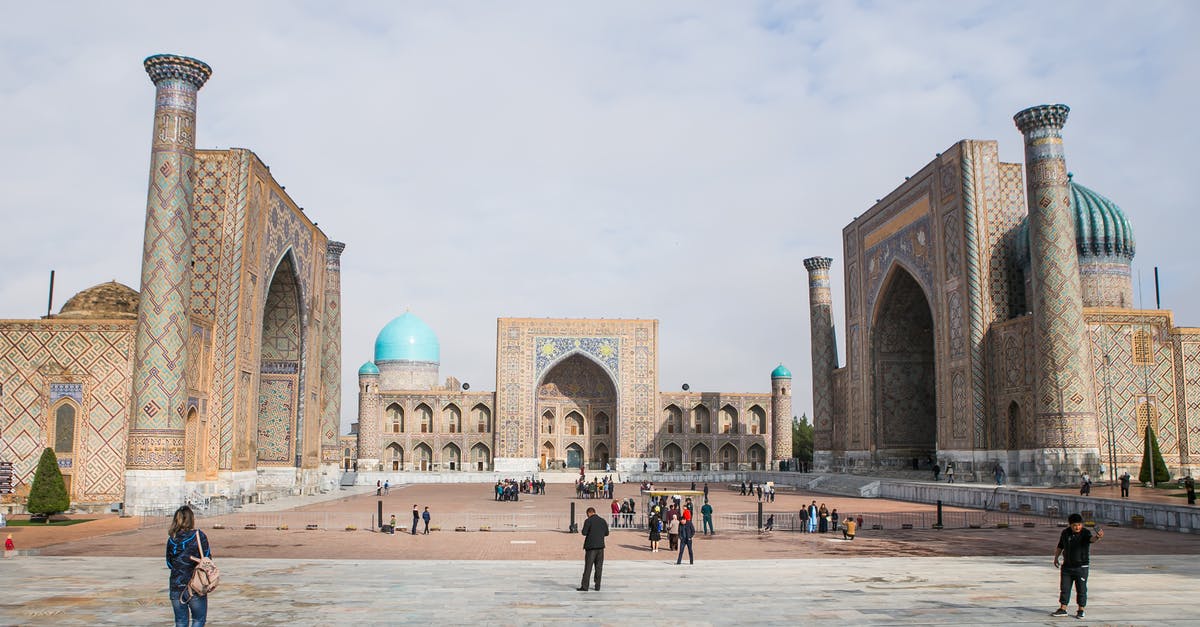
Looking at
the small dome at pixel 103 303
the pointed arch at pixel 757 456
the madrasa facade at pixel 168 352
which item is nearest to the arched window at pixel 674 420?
the pointed arch at pixel 757 456

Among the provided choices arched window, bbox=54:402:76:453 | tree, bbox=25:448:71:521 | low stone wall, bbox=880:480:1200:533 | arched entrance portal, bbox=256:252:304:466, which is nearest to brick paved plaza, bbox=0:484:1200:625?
low stone wall, bbox=880:480:1200:533

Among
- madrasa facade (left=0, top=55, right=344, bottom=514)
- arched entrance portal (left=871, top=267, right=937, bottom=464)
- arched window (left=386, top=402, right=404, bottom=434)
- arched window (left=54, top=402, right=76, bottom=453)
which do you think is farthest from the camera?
arched window (left=386, top=402, right=404, bottom=434)

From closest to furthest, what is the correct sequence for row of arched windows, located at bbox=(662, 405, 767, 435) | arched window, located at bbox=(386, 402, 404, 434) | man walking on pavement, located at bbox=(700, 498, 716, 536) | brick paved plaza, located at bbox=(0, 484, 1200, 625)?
brick paved plaza, located at bbox=(0, 484, 1200, 625)
man walking on pavement, located at bbox=(700, 498, 716, 536)
arched window, located at bbox=(386, 402, 404, 434)
row of arched windows, located at bbox=(662, 405, 767, 435)

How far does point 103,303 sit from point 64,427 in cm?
395

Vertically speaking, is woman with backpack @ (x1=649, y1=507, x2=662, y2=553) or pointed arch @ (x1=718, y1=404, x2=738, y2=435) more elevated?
pointed arch @ (x1=718, y1=404, x2=738, y2=435)

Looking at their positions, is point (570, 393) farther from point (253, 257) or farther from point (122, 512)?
point (122, 512)

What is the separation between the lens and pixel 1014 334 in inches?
922

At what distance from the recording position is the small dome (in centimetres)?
2119

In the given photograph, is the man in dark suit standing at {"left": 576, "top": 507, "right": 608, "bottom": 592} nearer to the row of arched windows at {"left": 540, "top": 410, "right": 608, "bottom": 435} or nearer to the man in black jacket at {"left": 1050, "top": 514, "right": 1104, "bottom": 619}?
the man in black jacket at {"left": 1050, "top": 514, "right": 1104, "bottom": 619}

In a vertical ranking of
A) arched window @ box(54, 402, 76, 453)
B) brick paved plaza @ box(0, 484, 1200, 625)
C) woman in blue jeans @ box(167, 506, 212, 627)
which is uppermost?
arched window @ box(54, 402, 76, 453)

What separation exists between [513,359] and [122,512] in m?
27.5

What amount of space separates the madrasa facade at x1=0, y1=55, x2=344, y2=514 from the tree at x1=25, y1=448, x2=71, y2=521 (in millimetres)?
1219

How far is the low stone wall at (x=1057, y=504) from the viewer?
1510 centimetres

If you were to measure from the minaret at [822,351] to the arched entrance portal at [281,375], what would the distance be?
1913 cm
